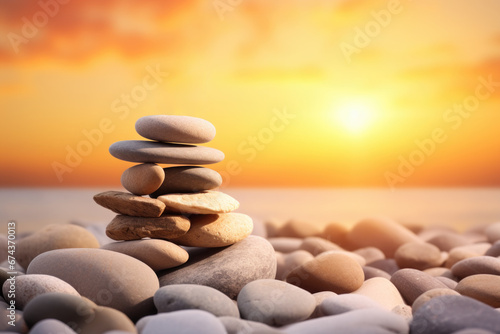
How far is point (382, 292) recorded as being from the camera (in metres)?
3.77

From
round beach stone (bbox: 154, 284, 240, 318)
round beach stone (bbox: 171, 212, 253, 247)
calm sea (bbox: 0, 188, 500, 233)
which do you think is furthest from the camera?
calm sea (bbox: 0, 188, 500, 233)

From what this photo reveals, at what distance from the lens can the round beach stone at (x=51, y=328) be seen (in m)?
2.41

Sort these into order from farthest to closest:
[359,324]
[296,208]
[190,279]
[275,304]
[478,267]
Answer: [296,208] < [478,267] < [190,279] < [275,304] < [359,324]

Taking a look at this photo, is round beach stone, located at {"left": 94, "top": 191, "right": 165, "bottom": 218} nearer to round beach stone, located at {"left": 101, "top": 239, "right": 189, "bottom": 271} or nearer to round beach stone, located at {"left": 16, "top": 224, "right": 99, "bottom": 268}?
round beach stone, located at {"left": 101, "top": 239, "right": 189, "bottom": 271}

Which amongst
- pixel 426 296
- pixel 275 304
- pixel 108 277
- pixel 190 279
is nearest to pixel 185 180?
pixel 190 279

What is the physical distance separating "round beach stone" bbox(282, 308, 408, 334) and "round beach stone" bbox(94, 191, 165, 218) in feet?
4.96

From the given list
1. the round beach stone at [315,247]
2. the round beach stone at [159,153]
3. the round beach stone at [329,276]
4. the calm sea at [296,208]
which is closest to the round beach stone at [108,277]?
the round beach stone at [159,153]

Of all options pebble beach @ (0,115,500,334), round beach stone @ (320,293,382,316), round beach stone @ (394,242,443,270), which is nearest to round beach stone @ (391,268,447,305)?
pebble beach @ (0,115,500,334)

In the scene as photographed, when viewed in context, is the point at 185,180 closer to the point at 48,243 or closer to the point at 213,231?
the point at 213,231

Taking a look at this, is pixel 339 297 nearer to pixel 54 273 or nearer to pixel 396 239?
pixel 54 273

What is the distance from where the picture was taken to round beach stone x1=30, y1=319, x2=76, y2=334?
241cm

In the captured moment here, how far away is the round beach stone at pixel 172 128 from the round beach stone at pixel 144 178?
0.28 m

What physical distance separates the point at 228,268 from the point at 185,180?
0.83 meters

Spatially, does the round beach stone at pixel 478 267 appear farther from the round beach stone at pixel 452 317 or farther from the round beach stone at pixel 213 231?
the round beach stone at pixel 213 231
